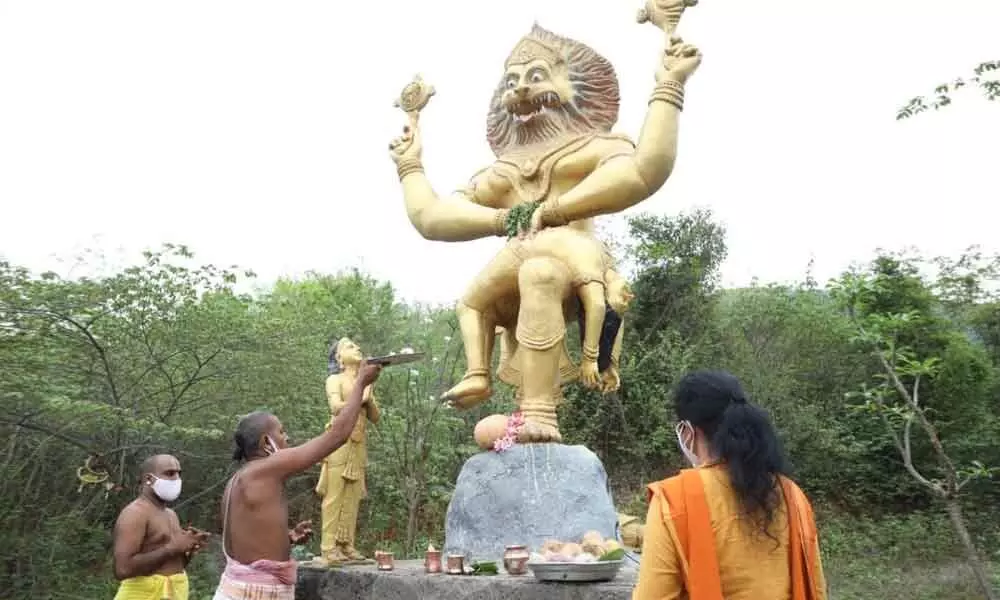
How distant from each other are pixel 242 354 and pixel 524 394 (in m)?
6.09

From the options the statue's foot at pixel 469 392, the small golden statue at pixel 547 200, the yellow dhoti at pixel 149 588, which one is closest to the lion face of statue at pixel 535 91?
the small golden statue at pixel 547 200

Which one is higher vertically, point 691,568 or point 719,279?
point 719,279

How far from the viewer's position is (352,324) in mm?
16016

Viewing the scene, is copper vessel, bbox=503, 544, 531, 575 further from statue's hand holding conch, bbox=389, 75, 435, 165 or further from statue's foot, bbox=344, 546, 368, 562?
statue's hand holding conch, bbox=389, 75, 435, 165

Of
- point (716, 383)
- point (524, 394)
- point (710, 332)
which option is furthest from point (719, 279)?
point (716, 383)

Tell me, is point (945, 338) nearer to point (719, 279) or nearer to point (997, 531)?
point (997, 531)

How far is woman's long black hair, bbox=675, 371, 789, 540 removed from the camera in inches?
90.7

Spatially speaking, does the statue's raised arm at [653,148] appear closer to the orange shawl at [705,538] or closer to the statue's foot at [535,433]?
the statue's foot at [535,433]

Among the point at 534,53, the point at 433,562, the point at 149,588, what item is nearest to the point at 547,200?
the point at 534,53

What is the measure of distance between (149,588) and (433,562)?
166 centimetres

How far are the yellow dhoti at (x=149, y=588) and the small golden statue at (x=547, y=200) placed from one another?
2278 mm

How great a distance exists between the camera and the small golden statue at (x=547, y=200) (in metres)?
5.89

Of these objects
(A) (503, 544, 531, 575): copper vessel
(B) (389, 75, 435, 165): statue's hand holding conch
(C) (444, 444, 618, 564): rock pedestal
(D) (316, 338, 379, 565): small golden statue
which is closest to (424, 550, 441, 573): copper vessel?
(C) (444, 444, 618, 564): rock pedestal

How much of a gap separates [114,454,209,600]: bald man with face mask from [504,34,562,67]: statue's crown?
3.65 metres
